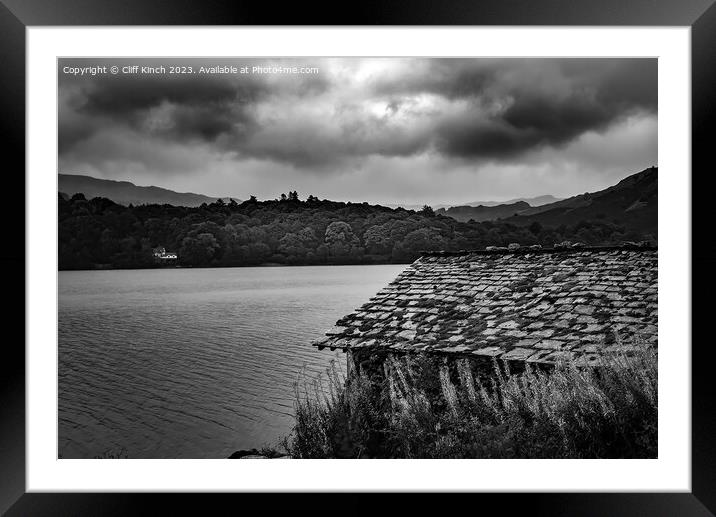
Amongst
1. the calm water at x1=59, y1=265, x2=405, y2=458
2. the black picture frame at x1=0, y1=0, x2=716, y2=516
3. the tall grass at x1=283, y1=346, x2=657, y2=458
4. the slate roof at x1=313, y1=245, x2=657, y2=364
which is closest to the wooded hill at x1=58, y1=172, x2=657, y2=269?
the calm water at x1=59, y1=265, x2=405, y2=458

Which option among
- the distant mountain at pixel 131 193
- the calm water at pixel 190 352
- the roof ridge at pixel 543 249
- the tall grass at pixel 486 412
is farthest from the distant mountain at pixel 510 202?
the distant mountain at pixel 131 193

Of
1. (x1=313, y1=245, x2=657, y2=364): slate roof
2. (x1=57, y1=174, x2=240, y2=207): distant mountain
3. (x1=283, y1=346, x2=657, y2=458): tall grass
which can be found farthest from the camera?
(x1=57, y1=174, x2=240, y2=207): distant mountain

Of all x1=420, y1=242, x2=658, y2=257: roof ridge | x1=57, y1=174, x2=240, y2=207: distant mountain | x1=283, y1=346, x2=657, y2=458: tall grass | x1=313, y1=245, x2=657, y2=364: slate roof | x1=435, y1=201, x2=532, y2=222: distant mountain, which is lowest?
x1=283, y1=346, x2=657, y2=458: tall grass

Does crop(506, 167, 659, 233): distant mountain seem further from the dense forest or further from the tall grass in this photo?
the tall grass

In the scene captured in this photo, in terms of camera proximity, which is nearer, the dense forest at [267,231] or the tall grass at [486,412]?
the tall grass at [486,412]

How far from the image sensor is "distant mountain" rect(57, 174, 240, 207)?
17.3 feet

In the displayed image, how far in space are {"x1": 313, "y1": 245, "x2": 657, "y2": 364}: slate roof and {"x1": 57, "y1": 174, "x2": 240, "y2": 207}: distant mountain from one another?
224 centimetres

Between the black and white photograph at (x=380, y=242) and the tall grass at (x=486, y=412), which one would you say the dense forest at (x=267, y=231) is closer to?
the black and white photograph at (x=380, y=242)

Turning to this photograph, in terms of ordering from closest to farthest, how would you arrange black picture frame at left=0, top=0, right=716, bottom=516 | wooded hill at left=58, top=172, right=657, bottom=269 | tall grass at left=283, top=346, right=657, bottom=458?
black picture frame at left=0, top=0, right=716, bottom=516, tall grass at left=283, top=346, right=657, bottom=458, wooded hill at left=58, top=172, right=657, bottom=269

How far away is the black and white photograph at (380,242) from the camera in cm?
424

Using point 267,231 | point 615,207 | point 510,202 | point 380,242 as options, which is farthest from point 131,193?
point 615,207

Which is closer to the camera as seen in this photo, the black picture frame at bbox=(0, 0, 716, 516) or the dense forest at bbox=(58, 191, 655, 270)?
the black picture frame at bbox=(0, 0, 716, 516)

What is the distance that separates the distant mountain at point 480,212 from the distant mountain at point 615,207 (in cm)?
11
